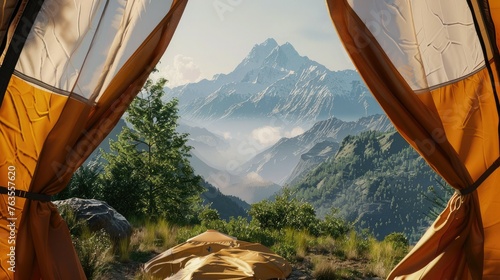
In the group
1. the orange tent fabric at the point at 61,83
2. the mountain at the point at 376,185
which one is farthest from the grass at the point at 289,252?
the mountain at the point at 376,185

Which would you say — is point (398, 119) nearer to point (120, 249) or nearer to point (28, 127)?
point (28, 127)

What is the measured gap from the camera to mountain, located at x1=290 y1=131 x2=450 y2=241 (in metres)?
123

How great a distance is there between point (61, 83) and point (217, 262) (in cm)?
198

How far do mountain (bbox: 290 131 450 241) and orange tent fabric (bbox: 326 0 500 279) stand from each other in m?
120

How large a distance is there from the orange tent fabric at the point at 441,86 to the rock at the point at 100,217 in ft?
11.1

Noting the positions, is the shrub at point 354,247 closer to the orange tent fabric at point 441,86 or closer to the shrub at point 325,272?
the shrub at point 325,272

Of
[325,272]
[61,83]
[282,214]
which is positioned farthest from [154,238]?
[282,214]

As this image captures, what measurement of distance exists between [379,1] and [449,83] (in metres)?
0.73

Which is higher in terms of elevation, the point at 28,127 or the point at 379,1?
the point at 379,1

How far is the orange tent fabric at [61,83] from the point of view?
2.96 m

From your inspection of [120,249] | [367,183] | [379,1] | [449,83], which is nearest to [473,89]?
[449,83]

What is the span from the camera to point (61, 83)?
10.2 feet

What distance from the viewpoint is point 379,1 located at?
316 centimetres

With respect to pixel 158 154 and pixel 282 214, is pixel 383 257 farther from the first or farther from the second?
pixel 158 154
